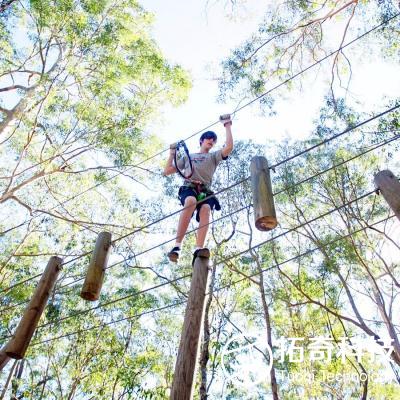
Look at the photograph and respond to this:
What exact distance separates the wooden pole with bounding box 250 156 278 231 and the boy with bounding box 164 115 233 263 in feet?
2.49

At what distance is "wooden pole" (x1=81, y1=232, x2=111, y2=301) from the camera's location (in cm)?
238

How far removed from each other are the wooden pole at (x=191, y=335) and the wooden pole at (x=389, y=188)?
1.00 meters

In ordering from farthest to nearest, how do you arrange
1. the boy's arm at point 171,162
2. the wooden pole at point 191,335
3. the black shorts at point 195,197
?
the boy's arm at point 171,162
the black shorts at point 195,197
the wooden pole at point 191,335

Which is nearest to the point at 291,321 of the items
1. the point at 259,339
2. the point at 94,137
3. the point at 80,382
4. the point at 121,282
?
the point at 259,339

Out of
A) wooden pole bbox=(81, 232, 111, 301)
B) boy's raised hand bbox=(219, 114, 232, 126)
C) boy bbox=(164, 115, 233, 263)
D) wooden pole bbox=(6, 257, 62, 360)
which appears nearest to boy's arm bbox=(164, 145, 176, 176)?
boy bbox=(164, 115, 233, 263)

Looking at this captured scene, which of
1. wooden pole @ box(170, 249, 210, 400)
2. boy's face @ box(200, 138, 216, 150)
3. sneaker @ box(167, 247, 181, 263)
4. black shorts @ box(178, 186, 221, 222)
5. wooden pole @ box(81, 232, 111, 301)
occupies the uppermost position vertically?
boy's face @ box(200, 138, 216, 150)

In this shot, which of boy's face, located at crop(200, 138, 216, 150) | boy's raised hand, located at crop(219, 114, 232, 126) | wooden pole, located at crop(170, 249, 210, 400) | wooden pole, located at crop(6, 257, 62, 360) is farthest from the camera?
boy's face, located at crop(200, 138, 216, 150)

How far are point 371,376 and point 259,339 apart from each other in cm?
326

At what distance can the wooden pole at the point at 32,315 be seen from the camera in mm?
2517

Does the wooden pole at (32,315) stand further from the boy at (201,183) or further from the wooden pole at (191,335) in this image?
the wooden pole at (191,335)

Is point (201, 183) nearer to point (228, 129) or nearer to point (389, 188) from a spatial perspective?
point (228, 129)

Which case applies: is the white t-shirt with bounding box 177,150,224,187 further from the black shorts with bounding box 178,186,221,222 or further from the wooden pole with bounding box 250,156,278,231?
the wooden pole with bounding box 250,156,278,231

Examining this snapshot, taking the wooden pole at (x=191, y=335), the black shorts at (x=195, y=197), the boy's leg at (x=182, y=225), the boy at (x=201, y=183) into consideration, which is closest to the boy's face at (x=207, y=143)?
the boy at (x=201, y=183)

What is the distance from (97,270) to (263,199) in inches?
45.2
